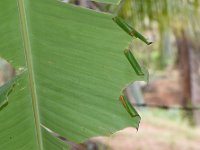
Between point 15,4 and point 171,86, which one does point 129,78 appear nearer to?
point 15,4

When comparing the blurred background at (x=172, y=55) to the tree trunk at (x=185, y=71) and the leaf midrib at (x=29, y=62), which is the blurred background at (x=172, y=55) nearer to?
the tree trunk at (x=185, y=71)

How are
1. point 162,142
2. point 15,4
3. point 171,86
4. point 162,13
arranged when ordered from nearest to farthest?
point 15,4 → point 162,13 → point 162,142 → point 171,86

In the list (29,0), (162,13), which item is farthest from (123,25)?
(162,13)

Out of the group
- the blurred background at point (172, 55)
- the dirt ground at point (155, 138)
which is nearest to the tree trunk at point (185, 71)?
the blurred background at point (172, 55)

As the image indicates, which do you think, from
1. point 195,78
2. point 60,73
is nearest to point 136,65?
point 60,73

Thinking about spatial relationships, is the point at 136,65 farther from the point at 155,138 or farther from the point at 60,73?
the point at 155,138

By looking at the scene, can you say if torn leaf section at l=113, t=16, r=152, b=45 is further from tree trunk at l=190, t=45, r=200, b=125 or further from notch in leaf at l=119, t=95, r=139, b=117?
tree trunk at l=190, t=45, r=200, b=125

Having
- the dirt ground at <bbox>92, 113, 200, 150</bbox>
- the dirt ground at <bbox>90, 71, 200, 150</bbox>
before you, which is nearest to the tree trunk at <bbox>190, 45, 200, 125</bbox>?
the dirt ground at <bbox>90, 71, 200, 150</bbox>

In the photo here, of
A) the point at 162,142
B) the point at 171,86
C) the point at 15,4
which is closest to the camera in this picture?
the point at 15,4

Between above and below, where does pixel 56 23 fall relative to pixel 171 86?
above
